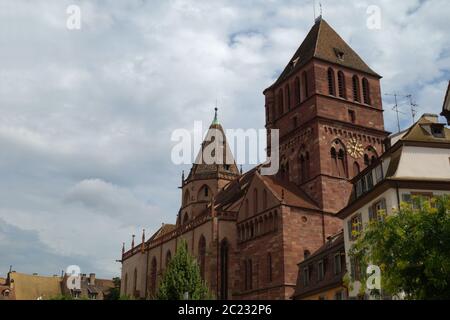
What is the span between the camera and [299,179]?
49.0 m

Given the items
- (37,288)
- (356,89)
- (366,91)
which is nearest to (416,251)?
(356,89)

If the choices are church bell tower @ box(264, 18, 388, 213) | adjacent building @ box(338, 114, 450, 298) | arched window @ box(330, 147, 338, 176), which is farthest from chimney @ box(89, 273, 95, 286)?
adjacent building @ box(338, 114, 450, 298)

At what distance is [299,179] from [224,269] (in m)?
A: 10.3

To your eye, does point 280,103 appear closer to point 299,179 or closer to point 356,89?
point 356,89

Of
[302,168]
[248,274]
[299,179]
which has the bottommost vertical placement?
[248,274]

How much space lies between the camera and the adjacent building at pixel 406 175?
29.1 meters

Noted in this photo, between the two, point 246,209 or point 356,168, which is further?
point 246,209

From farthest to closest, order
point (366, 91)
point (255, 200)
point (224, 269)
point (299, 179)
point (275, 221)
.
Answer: point (366, 91), point (299, 179), point (224, 269), point (255, 200), point (275, 221)

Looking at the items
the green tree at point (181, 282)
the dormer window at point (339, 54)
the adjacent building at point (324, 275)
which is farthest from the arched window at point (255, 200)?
the dormer window at point (339, 54)

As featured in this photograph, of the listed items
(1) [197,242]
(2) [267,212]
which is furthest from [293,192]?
(1) [197,242]

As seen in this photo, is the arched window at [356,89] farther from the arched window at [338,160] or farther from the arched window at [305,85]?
the arched window at [338,160]

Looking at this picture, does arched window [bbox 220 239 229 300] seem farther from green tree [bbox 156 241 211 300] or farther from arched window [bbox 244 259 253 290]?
green tree [bbox 156 241 211 300]
